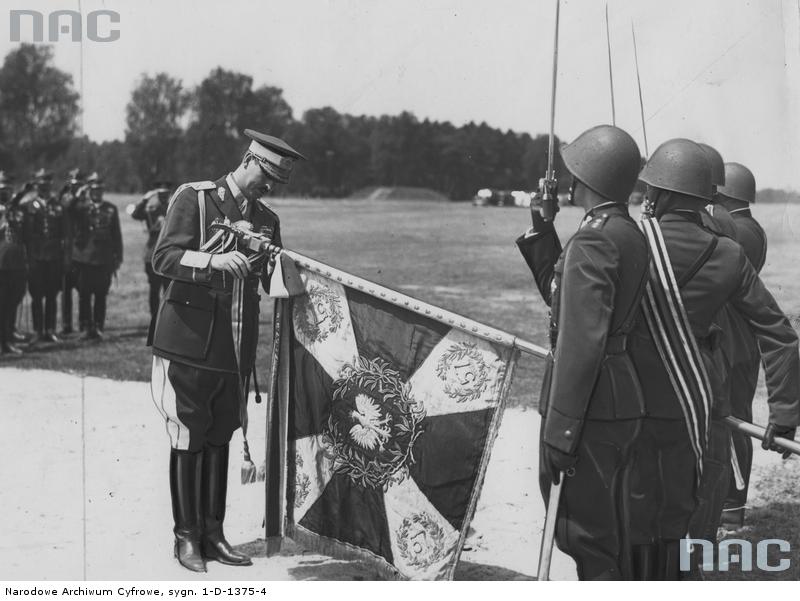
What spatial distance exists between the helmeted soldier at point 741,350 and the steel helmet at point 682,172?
112 centimetres

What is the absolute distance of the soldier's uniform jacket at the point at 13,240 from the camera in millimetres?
11094

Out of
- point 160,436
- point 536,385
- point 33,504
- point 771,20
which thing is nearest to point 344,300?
point 33,504

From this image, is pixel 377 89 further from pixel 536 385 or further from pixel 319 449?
pixel 319 449

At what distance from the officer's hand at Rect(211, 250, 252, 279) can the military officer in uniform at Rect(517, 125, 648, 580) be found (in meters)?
1.41

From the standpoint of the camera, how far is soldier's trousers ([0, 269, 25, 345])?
1109cm

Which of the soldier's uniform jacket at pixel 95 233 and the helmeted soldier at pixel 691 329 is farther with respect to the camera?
the soldier's uniform jacket at pixel 95 233

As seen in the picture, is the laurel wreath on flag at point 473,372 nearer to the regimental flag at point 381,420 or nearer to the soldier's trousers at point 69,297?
the regimental flag at point 381,420

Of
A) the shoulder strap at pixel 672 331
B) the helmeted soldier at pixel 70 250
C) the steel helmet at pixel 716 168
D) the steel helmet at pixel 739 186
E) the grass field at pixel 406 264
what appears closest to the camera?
the shoulder strap at pixel 672 331

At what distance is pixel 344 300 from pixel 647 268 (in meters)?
1.49

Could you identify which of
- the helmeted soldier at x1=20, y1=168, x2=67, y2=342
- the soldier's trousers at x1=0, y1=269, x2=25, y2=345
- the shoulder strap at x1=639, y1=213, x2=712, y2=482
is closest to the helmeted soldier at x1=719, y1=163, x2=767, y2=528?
the shoulder strap at x1=639, y1=213, x2=712, y2=482

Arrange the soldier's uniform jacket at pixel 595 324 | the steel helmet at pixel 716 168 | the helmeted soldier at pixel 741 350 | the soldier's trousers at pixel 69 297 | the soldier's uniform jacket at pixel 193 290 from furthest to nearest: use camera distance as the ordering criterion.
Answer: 1. the soldier's trousers at pixel 69 297
2. the helmeted soldier at pixel 741 350
3. the steel helmet at pixel 716 168
4. the soldier's uniform jacket at pixel 193 290
5. the soldier's uniform jacket at pixel 595 324

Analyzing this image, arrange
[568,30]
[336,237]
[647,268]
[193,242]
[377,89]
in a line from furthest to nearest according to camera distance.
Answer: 1. [336,237]
2. [377,89]
3. [568,30]
4. [193,242]
5. [647,268]

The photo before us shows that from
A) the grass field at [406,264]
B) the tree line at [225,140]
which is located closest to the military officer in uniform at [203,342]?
the tree line at [225,140]

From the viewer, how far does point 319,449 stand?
4797 millimetres
